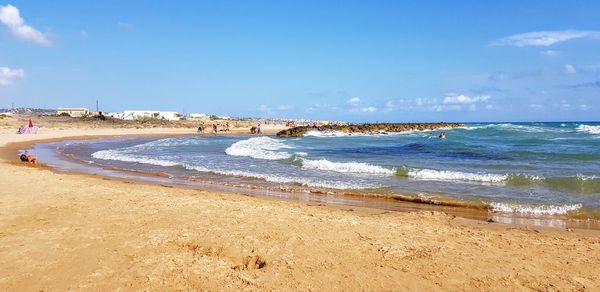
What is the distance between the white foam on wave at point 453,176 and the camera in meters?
14.0

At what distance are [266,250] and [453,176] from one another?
1051cm

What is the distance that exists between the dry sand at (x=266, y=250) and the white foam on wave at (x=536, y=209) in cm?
167

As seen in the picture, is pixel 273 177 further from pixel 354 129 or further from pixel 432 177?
pixel 354 129

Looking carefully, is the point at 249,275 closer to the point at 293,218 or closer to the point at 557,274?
the point at 293,218

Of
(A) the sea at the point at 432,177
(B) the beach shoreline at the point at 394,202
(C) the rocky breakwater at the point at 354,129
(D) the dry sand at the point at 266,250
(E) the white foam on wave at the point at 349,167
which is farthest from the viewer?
(C) the rocky breakwater at the point at 354,129

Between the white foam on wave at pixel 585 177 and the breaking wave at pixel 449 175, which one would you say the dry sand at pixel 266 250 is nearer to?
the breaking wave at pixel 449 175

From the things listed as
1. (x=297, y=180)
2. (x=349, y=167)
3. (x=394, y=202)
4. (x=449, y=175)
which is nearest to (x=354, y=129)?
(x=349, y=167)

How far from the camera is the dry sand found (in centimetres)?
481

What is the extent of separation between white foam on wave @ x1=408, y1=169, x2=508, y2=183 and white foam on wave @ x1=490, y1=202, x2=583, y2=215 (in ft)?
12.5

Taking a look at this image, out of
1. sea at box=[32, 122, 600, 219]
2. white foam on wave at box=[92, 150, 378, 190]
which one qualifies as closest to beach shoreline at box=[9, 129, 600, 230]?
sea at box=[32, 122, 600, 219]

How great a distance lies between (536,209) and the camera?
9891 millimetres

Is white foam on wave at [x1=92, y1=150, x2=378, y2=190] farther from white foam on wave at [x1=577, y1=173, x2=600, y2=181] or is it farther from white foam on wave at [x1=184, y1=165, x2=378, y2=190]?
white foam on wave at [x1=577, y1=173, x2=600, y2=181]

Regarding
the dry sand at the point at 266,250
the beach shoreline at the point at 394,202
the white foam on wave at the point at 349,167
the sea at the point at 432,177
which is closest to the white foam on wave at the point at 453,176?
the sea at the point at 432,177

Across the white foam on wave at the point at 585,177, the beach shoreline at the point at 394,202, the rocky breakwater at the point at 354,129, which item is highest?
the rocky breakwater at the point at 354,129
